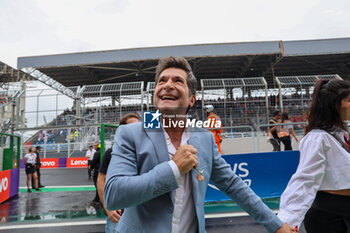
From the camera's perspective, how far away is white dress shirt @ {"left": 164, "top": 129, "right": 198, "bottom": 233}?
1204 mm

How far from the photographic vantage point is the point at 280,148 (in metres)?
6.55

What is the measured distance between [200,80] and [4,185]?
13571 mm

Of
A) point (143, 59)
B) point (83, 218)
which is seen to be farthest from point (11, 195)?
point (143, 59)

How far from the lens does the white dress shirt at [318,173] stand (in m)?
1.61

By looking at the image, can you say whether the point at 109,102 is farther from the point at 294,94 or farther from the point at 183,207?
the point at 183,207

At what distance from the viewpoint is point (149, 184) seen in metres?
1.01

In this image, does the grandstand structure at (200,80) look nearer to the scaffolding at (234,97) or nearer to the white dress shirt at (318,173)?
the scaffolding at (234,97)

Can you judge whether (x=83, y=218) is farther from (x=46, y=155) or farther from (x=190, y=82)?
(x=46, y=155)

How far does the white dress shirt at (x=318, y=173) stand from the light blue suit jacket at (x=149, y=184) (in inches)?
13.9

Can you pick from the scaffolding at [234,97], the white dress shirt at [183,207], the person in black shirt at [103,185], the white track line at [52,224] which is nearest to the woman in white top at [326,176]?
the white dress shirt at [183,207]

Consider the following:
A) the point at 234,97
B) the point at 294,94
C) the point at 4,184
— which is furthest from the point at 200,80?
the point at 4,184

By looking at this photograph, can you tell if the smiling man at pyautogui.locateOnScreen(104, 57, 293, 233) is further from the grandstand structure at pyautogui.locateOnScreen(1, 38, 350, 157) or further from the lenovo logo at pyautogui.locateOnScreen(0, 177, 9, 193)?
the lenovo logo at pyautogui.locateOnScreen(0, 177, 9, 193)

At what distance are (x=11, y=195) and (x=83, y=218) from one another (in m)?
4.16
